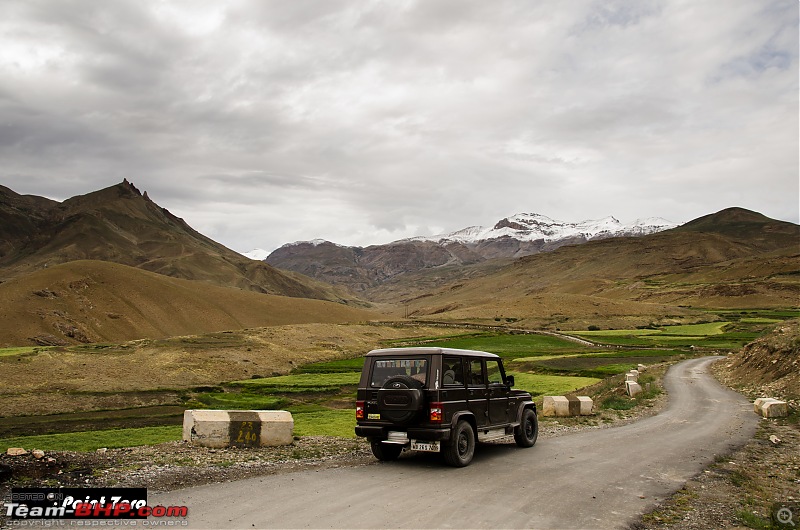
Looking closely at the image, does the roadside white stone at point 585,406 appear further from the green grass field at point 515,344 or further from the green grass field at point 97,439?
the green grass field at point 515,344

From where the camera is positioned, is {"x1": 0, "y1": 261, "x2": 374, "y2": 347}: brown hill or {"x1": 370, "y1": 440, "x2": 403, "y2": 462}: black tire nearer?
{"x1": 370, "y1": 440, "x2": 403, "y2": 462}: black tire

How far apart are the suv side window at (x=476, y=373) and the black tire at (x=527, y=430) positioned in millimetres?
2440

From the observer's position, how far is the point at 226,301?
13825 cm

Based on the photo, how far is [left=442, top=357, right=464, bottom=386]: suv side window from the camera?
15076 mm

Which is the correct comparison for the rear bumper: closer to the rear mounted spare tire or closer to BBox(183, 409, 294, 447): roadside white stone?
the rear mounted spare tire

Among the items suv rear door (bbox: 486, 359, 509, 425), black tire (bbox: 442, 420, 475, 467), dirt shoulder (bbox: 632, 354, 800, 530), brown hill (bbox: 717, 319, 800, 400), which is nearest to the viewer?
dirt shoulder (bbox: 632, 354, 800, 530)

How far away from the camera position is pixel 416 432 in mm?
14461

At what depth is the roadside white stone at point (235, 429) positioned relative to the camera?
16.2 meters

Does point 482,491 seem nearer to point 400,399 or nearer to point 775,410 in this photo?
point 400,399

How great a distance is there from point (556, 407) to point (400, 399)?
43.6 ft

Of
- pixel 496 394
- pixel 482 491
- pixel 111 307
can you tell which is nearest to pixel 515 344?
pixel 111 307

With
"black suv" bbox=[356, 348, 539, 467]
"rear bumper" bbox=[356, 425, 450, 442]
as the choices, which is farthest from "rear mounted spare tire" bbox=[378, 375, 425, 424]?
"rear bumper" bbox=[356, 425, 450, 442]

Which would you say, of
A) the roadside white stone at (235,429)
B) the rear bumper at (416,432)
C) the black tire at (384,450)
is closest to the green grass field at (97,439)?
the roadside white stone at (235,429)

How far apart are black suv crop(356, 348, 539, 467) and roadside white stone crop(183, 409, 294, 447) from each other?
288cm
